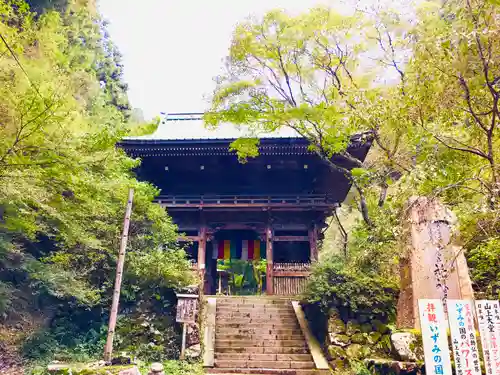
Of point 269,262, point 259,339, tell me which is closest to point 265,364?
point 259,339

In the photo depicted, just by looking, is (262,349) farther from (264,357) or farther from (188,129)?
(188,129)

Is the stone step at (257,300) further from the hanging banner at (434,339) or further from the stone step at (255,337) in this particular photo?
the hanging banner at (434,339)

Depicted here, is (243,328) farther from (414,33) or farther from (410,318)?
(414,33)

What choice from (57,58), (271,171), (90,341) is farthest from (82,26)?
(90,341)

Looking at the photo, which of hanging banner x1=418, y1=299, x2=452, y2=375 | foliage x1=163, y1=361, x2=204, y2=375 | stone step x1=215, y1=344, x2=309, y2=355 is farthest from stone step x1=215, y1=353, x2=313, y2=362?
hanging banner x1=418, y1=299, x2=452, y2=375

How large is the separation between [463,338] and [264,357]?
16.1 feet

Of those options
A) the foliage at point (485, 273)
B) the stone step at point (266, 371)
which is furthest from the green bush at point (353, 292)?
the foliage at point (485, 273)

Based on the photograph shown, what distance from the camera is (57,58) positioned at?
479 inches

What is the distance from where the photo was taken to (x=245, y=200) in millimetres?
14430

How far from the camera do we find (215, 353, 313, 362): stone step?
28.9ft

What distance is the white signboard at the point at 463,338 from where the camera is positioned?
500 cm

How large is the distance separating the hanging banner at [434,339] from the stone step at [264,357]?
13.8ft

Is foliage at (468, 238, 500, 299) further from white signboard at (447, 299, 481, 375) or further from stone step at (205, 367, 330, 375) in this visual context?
stone step at (205, 367, 330, 375)

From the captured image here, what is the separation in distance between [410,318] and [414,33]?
5.83 metres
